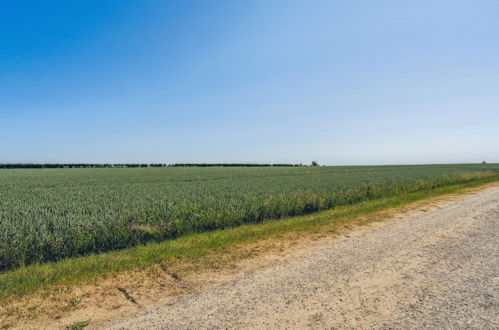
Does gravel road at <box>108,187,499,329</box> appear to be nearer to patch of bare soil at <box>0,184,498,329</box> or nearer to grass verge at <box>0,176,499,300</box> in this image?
patch of bare soil at <box>0,184,498,329</box>

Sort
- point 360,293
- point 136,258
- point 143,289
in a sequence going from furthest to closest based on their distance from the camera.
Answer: point 136,258
point 143,289
point 360,293

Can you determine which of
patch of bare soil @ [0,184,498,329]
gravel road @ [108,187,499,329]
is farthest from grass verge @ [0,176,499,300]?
gravel road @ [108,187,499,329]

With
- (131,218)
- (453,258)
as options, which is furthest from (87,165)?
(453,258)

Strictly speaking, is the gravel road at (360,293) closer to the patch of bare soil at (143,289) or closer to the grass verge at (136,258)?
the patch of bare soil at (143,289)

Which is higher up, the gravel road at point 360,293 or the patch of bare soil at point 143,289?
Answer: the gravel road at point 360,293

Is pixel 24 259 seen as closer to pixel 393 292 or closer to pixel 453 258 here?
pixel 393 292

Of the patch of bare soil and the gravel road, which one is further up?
the gravel road

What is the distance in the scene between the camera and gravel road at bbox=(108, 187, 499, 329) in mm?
4266

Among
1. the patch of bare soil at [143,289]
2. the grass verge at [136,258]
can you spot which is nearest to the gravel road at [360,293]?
the patch of bare soil at [143,289]

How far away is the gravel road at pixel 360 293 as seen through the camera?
4.27m

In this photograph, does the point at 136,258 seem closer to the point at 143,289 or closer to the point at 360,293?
the point at 143,289

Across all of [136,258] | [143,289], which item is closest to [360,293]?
[143,289]

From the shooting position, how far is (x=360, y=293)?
5137 millimetres

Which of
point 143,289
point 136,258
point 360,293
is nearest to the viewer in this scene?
point 360,293
